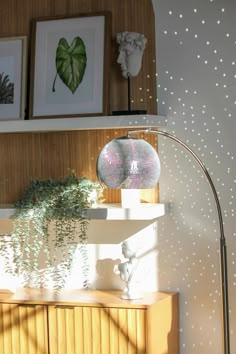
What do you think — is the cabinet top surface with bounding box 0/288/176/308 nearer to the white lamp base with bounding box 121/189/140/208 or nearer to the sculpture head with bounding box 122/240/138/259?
the sculpture head with bounding box 122/240/138/259

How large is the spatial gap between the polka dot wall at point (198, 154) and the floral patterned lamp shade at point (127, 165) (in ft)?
3.58

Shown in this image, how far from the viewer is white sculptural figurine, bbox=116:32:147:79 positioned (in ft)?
13.5

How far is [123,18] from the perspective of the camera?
4.34 m

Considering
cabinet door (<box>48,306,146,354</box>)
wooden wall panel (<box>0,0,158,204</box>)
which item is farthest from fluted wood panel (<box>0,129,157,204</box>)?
cabinet door (<box>48,306,146,354</box>)

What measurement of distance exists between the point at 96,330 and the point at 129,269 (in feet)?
1.23

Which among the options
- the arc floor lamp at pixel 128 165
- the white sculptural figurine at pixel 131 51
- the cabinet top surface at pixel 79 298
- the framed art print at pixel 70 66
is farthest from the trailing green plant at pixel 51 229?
the arc floor lamp at pixel 128 165

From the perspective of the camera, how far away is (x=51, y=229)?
14.8ft

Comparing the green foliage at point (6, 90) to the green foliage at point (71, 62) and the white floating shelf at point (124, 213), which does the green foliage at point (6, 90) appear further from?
the white floating shelf at point (124, 213)

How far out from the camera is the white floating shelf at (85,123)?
4102 millimetres

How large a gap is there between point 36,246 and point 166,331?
879 mm

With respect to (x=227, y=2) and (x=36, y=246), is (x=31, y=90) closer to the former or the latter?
(x=36, y=246)

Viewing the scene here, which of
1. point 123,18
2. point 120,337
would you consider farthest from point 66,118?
point 120,337

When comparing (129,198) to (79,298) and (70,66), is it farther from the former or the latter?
(70,66)

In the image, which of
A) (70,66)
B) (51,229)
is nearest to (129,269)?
(51,229)
